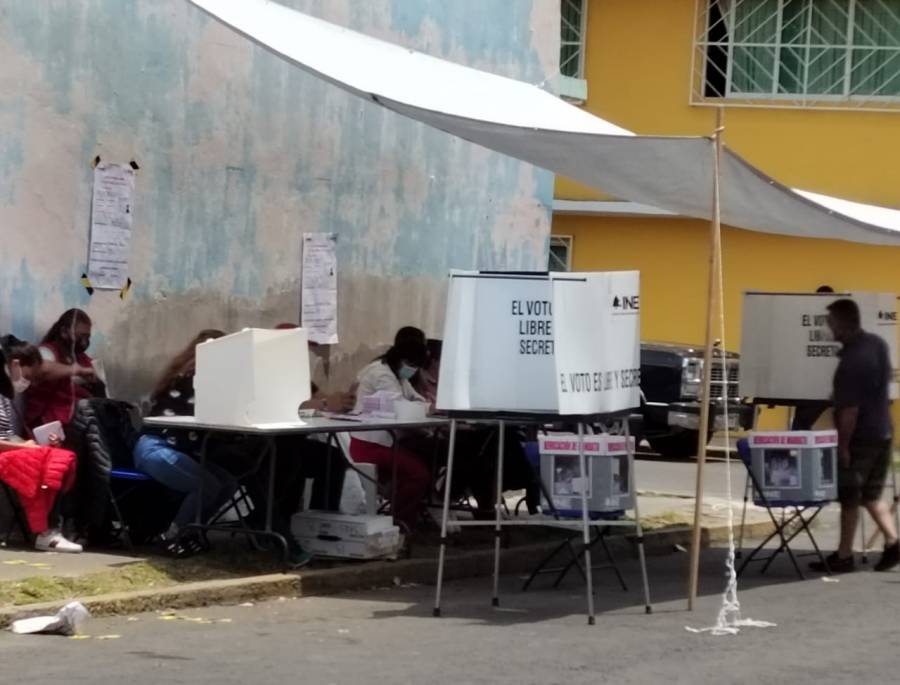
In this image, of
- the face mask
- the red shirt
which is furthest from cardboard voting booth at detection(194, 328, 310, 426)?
the face mask

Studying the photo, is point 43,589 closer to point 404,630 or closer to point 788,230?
point 404,630

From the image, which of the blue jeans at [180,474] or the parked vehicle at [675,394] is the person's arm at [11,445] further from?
the parked vehicle at [675,394]

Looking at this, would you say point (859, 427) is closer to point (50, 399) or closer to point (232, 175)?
point (232, 175)

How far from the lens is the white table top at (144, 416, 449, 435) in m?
11.1

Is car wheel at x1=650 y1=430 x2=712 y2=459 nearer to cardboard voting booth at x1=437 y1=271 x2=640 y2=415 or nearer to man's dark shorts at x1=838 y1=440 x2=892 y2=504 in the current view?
man's dark shorts at x1=838 y1=440 x2=892 y2=504

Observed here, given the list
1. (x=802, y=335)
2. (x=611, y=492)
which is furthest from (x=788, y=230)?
(x=611, y=492)

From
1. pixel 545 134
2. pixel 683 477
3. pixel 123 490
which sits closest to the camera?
pixel 545 134

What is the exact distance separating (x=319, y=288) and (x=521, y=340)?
12.2 feet

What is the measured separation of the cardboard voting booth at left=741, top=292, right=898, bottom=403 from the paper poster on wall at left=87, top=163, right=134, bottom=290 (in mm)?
4735

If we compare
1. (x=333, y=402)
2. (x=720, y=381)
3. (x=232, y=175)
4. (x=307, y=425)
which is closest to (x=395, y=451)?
(x=307, y=425)

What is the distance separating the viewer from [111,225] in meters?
12.1

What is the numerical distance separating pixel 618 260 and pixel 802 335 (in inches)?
465

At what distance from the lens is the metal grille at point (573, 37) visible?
25.6 m

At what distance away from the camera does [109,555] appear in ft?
36.9
